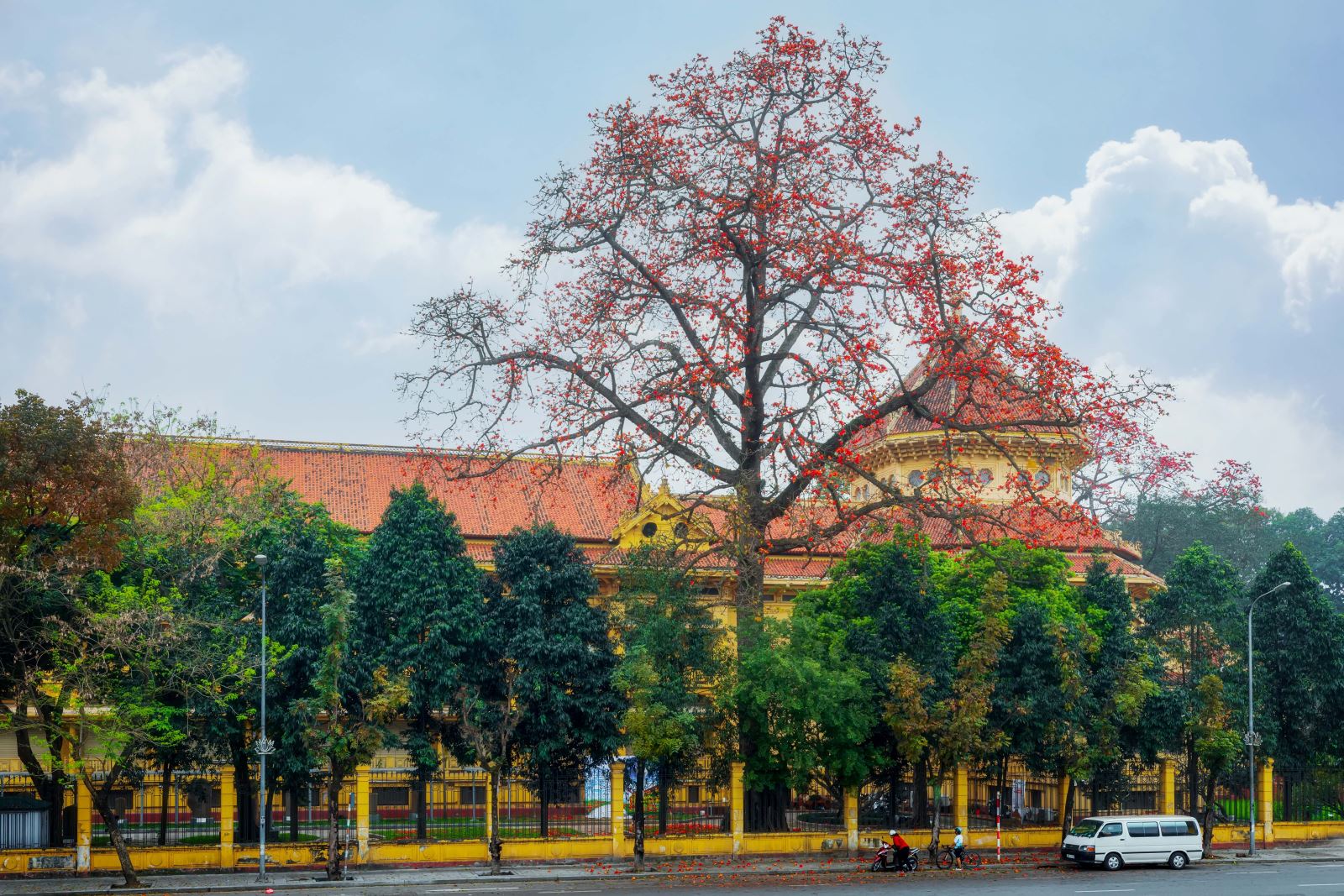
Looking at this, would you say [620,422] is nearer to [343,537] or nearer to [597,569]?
[343,537]

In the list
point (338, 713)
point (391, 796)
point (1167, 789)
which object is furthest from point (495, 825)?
point (1167, 789)

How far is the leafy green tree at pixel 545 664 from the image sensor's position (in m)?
36.9

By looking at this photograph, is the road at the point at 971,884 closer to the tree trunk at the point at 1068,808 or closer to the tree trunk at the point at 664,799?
the tree trunk at the point at 664,799

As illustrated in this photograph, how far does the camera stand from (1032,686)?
1542 inches

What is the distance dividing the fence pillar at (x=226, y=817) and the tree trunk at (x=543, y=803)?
8056mm

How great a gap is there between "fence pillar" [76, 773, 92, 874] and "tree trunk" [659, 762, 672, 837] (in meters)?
14.7

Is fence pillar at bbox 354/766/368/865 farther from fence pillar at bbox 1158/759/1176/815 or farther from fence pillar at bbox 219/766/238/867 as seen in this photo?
fence pillar at bbox 1158/759/1176/815

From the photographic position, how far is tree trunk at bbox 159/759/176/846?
3556 cm

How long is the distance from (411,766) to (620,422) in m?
15.0

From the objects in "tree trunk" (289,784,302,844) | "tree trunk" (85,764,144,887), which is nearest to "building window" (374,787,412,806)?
"tree trunk" (289,784,302,844)

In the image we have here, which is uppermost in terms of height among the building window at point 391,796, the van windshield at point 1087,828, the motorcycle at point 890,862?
the building window at point 391,796

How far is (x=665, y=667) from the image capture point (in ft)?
116

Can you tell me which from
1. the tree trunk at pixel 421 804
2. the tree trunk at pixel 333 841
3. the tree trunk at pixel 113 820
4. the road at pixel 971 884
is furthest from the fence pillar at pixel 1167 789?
the tree trunk at pixel 113 820

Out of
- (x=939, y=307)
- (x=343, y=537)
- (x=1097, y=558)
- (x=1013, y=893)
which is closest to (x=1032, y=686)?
(x=1097, y=558)
